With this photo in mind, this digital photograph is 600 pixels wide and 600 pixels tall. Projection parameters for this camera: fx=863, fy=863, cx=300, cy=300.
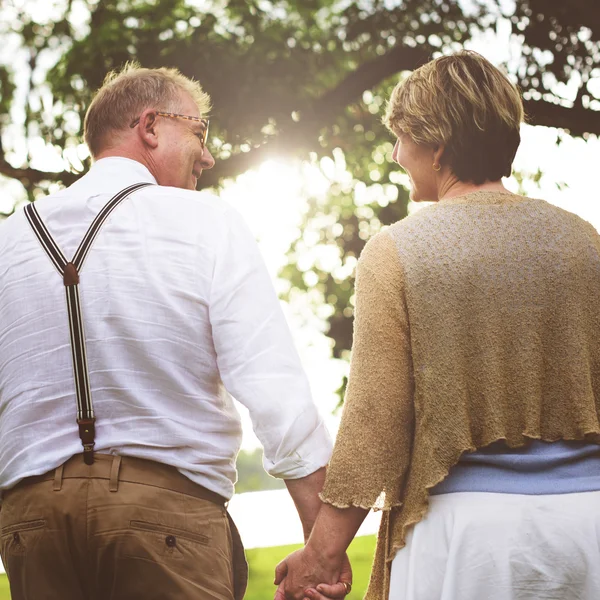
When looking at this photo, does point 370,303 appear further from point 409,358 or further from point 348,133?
point 348,133

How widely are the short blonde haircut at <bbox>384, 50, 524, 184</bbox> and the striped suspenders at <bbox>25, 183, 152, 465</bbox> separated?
2.76ft

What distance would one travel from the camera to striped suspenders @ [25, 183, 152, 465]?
210 cm

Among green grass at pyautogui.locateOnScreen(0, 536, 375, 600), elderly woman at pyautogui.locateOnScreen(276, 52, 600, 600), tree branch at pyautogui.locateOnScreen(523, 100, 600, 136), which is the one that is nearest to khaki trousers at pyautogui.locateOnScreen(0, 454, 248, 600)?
elderly woman at pyautogui.locateOnScreen(276, 52, 600, 600)

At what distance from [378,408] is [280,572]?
58 cm

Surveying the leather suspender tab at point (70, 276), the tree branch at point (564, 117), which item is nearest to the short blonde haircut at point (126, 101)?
the leather suspender tab at point (70, 276)

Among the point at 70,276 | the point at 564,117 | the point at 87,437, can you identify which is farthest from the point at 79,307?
the point at 564,117

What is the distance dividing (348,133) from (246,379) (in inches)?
263

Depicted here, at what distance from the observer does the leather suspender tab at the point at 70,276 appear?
2.17m

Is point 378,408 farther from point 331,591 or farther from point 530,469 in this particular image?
point 331,591

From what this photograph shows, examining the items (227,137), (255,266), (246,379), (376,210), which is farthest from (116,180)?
(376,210)

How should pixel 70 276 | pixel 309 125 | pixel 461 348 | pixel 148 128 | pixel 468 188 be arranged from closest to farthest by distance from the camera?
pixel 461 348 → pixel 70 276 → pixel 468 188 → pixel 148 128 → pixel 309 125

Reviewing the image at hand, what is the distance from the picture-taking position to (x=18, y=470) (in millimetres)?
2152

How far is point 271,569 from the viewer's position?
8812mm

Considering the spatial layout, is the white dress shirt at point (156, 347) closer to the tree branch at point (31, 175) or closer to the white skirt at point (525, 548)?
the white skirt at point (525, 548)
